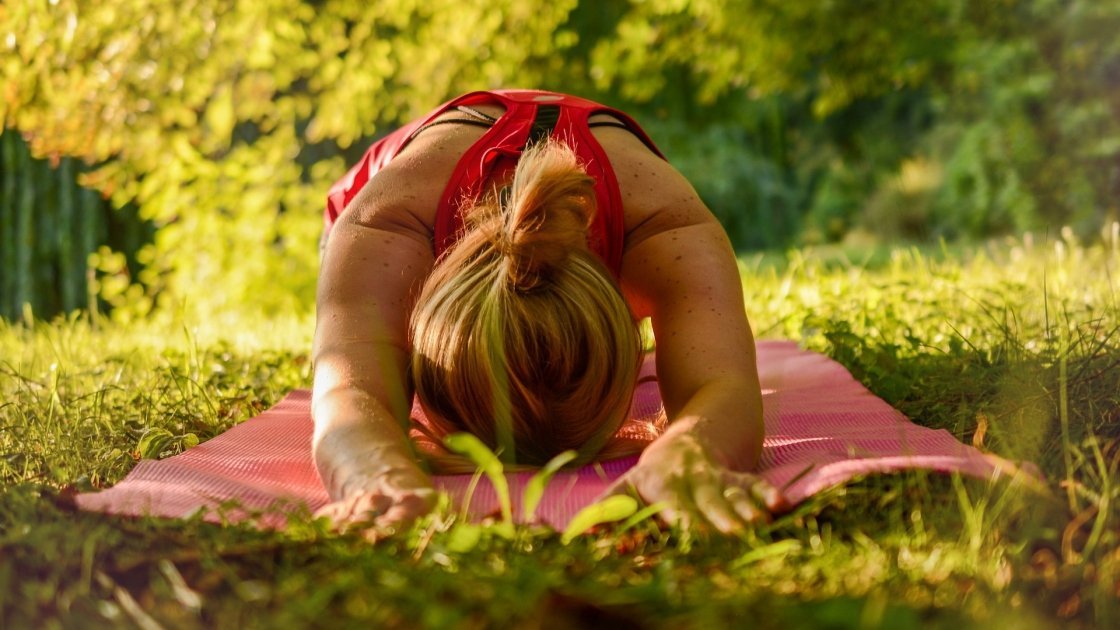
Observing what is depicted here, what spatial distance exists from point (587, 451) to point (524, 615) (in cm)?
106

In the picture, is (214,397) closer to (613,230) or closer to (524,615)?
(613,230)

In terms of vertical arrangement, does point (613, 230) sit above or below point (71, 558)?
above

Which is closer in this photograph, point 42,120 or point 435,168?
point 435,168

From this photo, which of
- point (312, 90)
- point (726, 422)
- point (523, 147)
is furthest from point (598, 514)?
point (312, 90)

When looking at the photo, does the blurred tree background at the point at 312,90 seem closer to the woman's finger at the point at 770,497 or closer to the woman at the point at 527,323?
the woman at the point at 527,323

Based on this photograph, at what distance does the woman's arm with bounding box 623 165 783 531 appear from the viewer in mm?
1680

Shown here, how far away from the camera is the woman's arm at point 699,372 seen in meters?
1.68

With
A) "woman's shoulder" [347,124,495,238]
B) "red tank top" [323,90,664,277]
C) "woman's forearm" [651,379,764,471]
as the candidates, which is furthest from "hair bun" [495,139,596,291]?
"woman's forearm" [651,379,764,471]

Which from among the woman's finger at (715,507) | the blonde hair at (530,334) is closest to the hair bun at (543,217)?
the blonde hair at (530,334)

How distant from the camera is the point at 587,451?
7.39 ft

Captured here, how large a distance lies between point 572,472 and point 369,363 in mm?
470

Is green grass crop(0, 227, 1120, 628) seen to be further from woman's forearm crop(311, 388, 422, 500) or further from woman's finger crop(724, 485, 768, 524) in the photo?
woman's forearm crop(311, 388, 422, 500)

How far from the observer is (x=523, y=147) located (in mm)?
2629

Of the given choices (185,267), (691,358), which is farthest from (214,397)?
(185,267)
